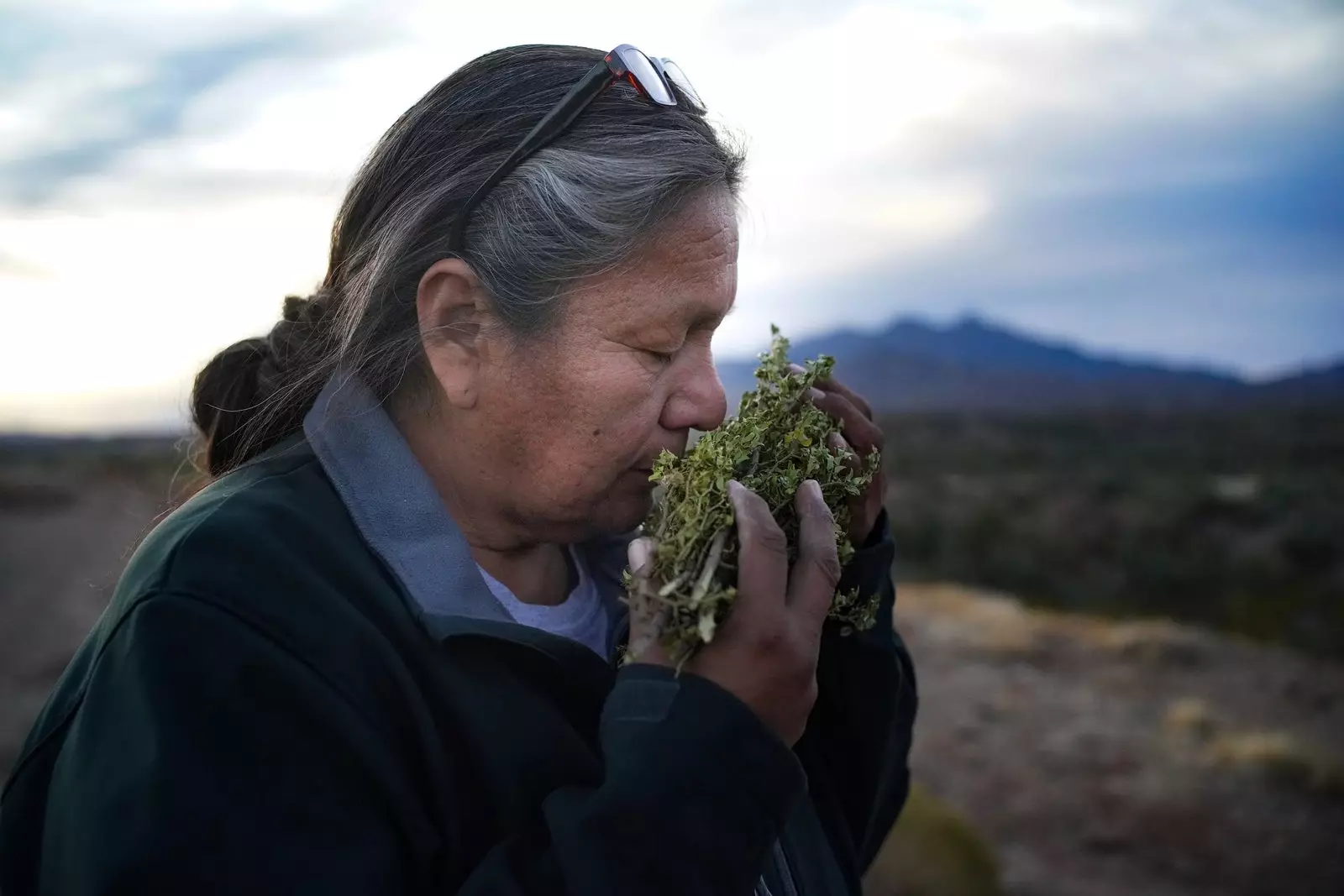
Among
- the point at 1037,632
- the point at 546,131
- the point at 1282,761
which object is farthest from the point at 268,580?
the point at 1037,632

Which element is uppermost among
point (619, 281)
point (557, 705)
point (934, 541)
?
point (619, 281)

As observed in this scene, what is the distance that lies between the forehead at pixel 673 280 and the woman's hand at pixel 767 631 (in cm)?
41

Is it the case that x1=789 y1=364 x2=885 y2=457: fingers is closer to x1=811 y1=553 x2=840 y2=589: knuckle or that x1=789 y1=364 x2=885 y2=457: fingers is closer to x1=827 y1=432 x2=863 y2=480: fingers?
x1=827 y1=432 x2=863 y2=480: fingers

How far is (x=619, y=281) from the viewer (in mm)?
1826

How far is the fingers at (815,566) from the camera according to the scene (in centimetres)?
158

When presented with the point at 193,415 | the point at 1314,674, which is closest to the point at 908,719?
the point at 193,415

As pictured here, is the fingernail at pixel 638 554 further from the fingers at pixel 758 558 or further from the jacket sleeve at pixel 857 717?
the jacket sleeve at pixel 857 717

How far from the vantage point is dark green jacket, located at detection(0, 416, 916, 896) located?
130cm

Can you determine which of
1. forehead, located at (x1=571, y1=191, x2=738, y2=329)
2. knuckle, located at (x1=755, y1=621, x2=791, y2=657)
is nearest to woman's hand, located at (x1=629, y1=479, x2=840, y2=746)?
knuckle, located at (x1=755, y1=621, x2=791, y2=657)

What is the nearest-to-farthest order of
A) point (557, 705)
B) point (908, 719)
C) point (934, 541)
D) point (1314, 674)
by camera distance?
point (557, 705) → point (908, 719) → point (1314, 674) → point (934, 541)

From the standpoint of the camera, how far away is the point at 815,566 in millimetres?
1609

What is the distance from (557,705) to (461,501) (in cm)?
46

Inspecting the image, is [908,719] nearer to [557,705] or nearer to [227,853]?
[557,705]

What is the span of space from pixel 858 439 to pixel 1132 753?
6.15m
